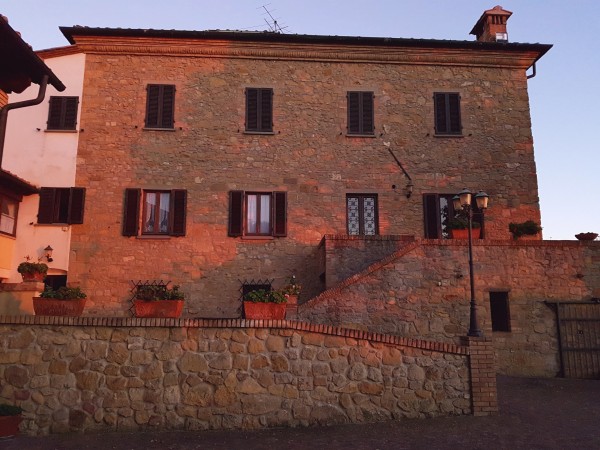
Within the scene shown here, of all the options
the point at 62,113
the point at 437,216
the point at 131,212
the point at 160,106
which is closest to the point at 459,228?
the point at 437,216

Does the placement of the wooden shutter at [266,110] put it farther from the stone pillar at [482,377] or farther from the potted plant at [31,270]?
the stone pillar at [482,377]

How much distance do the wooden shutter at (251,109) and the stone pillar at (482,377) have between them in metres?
10.3

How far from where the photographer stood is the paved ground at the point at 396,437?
6707 mm

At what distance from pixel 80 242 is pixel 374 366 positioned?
10.4m

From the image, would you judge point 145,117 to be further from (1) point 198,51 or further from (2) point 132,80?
(1) point 198,51

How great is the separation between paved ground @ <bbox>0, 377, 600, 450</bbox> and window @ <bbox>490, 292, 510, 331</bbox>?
159 inches

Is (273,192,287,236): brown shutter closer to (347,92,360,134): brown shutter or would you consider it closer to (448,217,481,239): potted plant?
(347,92,360,134): brown shutter

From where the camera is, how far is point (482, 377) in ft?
26.6

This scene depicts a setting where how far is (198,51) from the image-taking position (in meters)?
16.1

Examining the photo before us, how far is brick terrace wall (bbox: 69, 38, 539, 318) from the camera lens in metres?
14.8

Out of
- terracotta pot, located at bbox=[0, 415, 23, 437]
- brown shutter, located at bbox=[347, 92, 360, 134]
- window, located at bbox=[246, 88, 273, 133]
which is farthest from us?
brown shutter, located at bbox=[347, 92, 360, 134]

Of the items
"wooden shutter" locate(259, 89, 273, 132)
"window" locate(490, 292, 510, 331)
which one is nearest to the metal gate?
"window" locate(490, 292, 510, 331)

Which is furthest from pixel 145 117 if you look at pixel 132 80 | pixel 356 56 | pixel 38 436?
pixel 38 436

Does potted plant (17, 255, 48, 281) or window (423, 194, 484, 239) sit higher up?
window (423, 194, 484, 239)
